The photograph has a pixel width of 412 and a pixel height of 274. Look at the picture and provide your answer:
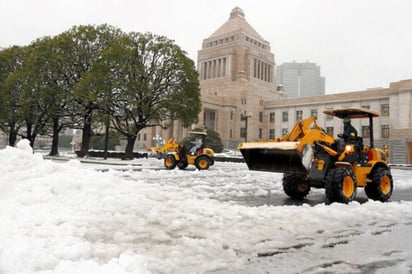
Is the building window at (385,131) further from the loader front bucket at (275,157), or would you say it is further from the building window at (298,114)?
the loader front bucket at (275,157)

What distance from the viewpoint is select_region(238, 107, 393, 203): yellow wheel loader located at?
8609 millimetres

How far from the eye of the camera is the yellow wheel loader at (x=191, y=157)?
901 inches

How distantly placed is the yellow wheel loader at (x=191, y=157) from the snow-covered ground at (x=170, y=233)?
14.1 m

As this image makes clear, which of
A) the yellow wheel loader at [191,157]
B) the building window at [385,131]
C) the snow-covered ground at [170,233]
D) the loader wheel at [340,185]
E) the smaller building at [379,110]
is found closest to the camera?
the snow-covered ground at [170,233]

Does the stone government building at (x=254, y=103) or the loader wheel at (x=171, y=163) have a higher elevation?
the stone government building at (x=254, y=103)

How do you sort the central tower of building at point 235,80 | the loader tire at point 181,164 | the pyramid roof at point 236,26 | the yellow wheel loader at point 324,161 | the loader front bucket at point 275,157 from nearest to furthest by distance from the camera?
1. the yellow wheel loader at point 324,161
2. the loader front bucket at point 275,157
3. the loader tire at point 181,164
4. the central tower of building at point 235,80
5. the pyramid roof at point 236,26

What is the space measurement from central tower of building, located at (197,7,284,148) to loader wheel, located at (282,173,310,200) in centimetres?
5943

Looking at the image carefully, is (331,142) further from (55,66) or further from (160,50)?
(55,66)

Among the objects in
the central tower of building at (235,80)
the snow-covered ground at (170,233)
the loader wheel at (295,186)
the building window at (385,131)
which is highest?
the central tower of building at (235,80)

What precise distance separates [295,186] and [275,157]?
4.85 feet

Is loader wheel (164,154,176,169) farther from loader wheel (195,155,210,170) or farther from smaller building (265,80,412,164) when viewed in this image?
smaller building (265,80,412,164)

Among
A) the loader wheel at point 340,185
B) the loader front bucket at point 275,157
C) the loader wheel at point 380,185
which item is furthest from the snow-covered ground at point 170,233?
the loader wheel at point 380,185

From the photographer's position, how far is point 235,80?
88.3 m

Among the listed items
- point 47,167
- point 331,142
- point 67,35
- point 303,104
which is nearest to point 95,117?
point 67,35
